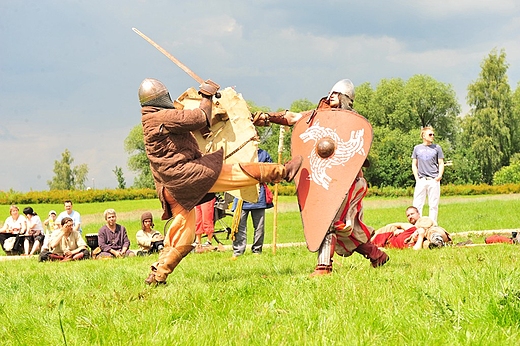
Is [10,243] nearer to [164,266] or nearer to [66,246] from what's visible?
[66,246]

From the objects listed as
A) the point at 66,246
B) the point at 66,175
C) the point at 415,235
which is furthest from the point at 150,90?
the point at 66,175

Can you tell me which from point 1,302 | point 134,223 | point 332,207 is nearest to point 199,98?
point 332,207

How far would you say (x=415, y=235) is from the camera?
29.8 feet

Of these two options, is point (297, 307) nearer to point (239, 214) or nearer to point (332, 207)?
point (332, 207)

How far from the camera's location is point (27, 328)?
3348 mm

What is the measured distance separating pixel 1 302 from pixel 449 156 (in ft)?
171

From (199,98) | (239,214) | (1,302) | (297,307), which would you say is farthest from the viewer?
(239,214)

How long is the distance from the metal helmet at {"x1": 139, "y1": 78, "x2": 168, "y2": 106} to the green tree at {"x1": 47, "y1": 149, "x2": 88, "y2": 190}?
7799 cm

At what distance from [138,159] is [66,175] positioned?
15916 millimetres

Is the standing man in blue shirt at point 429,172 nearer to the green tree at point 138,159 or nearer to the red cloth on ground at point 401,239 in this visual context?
the red cloth on ground at point 401,239

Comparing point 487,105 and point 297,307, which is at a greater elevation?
point 487,105

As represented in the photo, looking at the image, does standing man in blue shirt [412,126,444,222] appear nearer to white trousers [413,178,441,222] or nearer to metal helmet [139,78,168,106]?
white trousers [413,178,441,222]

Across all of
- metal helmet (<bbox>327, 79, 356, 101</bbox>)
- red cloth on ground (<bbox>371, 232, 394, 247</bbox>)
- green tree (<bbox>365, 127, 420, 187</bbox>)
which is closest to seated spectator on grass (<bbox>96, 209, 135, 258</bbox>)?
red cloth on ground (<bbox>371, 232, 394, 247</bbox>)

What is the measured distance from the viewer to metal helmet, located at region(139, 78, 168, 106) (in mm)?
5062
